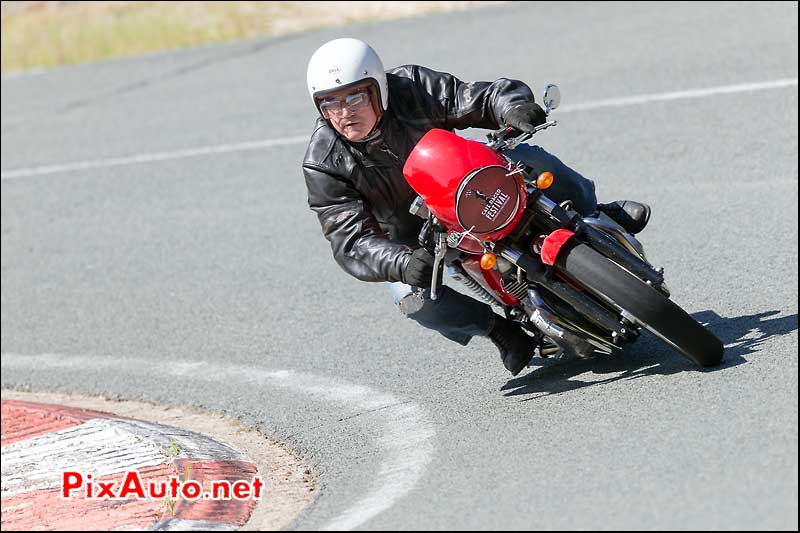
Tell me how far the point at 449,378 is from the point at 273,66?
7.88 meters

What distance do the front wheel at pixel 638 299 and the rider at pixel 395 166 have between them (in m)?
0.58

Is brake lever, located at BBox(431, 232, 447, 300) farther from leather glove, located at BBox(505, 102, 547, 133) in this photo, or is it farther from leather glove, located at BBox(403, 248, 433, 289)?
leather glove, located at BBox(505, 102, 547, 133)

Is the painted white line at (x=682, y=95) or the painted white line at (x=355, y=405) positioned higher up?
the painted white line at (x=682, y=95)

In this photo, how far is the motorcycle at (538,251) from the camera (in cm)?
544

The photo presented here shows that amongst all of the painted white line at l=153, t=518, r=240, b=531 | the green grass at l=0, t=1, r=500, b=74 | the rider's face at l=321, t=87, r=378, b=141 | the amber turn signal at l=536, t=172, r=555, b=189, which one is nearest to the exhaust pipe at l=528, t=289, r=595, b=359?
the amber turn signal at l=536, t=172, r=555, b=189

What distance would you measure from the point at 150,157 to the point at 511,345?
22.5 feet

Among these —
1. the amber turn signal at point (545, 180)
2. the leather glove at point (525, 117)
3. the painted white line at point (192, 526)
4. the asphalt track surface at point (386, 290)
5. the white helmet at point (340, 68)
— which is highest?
the white helmet at point (340, 68)

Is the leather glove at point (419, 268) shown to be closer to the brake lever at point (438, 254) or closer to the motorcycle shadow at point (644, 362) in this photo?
the brake lever at point (438, 254)

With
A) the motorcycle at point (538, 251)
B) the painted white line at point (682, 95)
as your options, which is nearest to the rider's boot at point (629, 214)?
the motorcycle at point (538, 251)

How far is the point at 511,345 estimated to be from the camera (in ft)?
20.9

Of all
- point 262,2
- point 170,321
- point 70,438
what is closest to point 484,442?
point 70,438

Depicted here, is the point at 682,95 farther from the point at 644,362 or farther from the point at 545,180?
the point at 545,180

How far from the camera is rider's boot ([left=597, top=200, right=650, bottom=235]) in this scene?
20.7ft

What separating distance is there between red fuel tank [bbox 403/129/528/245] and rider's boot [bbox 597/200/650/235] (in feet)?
3.22
